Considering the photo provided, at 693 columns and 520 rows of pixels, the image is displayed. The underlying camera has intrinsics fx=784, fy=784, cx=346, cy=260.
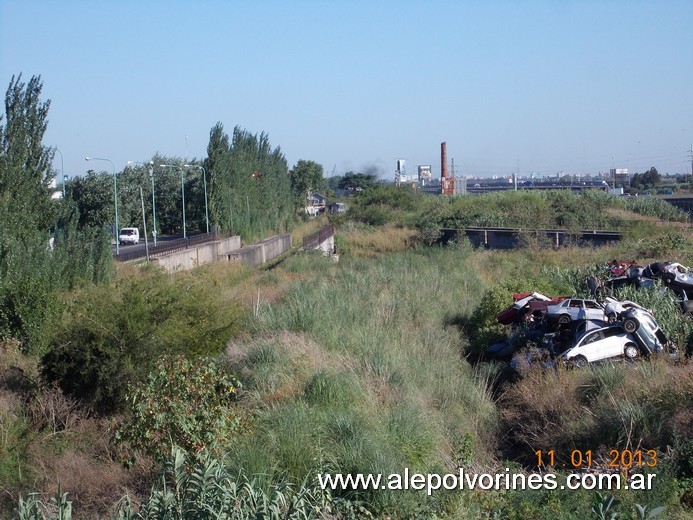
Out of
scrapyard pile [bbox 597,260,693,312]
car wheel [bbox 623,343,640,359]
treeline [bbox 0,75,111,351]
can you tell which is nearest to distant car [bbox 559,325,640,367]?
car wheel [bbox 623,343,640,359]

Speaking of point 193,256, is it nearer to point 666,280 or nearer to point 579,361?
point 666,280

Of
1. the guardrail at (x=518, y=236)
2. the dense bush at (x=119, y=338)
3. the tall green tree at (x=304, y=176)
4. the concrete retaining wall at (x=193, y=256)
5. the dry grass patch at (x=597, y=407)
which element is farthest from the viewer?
the tall green tree at (x=304, y=176)

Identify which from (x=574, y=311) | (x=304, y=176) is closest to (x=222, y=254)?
(x=574, y=311)

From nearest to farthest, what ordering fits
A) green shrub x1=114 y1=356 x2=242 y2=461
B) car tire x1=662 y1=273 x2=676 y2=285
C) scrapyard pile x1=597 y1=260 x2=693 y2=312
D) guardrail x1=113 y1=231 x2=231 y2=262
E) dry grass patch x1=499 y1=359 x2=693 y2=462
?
green shrub x1=114 y1=356 x2=242 y2=461 → dry grass patch x1=499 y1=359 x2=693 y2=462 → scrapyard pile x1=597 y1=260 x2=693 y2=312 → car tire x1=662 y1=273 x2=676 y2=285 → guardrail x1=113 y1=231 x2=231 y2=262

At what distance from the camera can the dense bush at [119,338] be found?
516 inches

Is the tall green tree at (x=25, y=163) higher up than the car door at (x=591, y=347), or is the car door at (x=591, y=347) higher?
the tall green tree at (x=25, y=163)

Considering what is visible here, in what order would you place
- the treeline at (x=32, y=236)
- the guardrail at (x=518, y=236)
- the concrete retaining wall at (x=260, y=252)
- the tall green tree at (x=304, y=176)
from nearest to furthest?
1. the treeline at (x=32, y=236)
2. the concrete retaining wall at (x=260, y=252)
3. the guardrail at (x=518, y=236)
4. the tall green tree at (x=304, y=176)

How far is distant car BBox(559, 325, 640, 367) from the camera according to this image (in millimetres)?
15078

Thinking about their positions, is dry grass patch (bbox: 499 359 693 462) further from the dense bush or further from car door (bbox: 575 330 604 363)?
the dense bush

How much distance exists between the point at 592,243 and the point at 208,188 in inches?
969

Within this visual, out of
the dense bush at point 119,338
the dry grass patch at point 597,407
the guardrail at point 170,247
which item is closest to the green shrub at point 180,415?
the dense bush at point 119,338

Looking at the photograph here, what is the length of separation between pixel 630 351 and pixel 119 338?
375 inches

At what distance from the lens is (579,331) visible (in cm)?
1588
